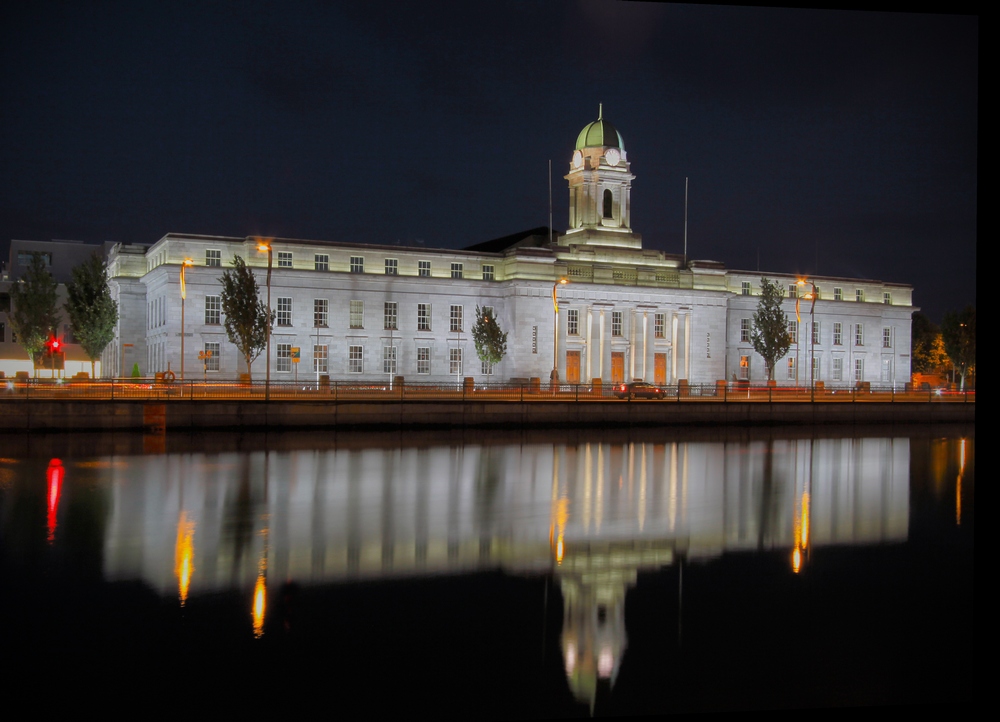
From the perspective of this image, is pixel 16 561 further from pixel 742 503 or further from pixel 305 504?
pixel 742 503

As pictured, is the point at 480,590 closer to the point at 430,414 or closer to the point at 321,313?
the point at 430,414

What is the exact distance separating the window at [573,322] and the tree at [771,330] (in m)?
13.9

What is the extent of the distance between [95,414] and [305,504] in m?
17.4

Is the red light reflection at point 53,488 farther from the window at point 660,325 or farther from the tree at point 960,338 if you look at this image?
the tree at point 960,338

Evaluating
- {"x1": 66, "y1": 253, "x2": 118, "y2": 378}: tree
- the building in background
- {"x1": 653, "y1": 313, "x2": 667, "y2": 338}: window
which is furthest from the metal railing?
the building in background

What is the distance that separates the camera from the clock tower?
7606 centimetres

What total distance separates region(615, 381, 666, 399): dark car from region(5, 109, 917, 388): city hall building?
25.6 ft

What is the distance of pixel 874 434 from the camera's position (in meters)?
Answer: 40.7

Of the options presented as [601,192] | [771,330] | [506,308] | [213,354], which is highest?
[601,192]

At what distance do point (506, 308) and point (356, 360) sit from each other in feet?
39.2

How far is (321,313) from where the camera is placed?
64312 millimetres

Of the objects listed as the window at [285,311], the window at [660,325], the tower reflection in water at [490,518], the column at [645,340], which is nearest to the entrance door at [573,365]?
the column at [645,340]

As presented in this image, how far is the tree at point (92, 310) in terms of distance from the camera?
190 ft

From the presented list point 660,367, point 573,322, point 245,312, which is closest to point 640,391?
point 245,312
